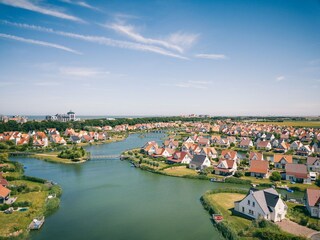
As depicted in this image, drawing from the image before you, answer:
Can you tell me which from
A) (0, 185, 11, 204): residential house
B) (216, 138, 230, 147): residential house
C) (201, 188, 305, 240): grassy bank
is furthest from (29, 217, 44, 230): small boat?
(216, 138, 230, 147): residential house

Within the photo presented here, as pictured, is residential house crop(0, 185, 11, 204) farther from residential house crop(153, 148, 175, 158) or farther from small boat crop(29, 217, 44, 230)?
residential house crop(153, 148, 175, 158)

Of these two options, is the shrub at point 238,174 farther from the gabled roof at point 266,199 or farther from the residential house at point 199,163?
the gabled roof at point 266,199

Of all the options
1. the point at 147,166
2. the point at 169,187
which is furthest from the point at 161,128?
the point at 169,187

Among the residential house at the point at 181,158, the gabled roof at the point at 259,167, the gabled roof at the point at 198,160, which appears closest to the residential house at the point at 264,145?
the residential house at the point at 181,158

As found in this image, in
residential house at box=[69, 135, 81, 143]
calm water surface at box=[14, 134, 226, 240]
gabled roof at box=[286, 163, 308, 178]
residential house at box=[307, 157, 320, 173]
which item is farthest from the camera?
residential house at box=[69, 135, 81, 143]

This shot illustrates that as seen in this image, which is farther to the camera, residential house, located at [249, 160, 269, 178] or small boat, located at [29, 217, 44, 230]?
residential house, located at [249, 160, 269, 178]

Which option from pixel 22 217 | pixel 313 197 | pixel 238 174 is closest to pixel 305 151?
pixel 238 174
